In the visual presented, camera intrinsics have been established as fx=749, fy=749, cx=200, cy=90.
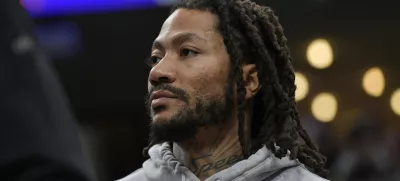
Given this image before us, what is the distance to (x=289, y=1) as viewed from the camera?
15.1 ft

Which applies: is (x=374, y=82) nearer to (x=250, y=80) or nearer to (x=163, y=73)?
(x=250, y=80)

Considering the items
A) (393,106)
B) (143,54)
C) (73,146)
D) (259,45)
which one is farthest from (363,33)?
(73,146)

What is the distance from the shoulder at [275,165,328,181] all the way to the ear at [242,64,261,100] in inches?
9.5

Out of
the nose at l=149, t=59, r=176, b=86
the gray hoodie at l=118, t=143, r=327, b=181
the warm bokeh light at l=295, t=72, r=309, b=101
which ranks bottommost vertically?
the gray hoodie at l=118, t=143, r=327, b=181

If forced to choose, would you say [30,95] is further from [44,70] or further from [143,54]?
[143,54]

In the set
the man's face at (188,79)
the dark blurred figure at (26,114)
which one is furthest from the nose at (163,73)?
the dark blurred figure at (26,114)

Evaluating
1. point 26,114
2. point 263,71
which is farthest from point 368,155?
point 26,114

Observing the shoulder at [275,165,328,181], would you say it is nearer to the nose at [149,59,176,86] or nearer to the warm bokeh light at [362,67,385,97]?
the nose at [149,59,176,86]

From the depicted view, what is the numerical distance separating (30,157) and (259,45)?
5.49 feet

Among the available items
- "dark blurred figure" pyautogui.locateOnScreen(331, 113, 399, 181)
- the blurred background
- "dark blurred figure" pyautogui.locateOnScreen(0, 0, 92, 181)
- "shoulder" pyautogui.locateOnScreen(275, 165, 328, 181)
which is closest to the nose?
"shoulder" pyautogui.locateOnScreen(275, 165, 328, 181)

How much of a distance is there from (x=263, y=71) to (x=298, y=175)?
311 mm

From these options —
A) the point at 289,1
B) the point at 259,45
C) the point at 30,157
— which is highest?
the point at 289,1

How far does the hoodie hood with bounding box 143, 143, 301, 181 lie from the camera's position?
78.2 inches

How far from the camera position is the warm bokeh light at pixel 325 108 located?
15.2 feet
